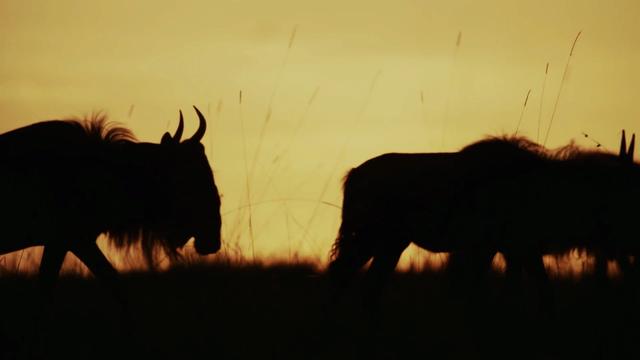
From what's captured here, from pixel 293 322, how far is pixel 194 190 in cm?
149

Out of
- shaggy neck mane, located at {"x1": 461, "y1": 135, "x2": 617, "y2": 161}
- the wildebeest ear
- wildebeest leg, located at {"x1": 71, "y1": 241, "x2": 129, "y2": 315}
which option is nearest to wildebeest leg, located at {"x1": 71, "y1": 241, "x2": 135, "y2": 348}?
wildebeest leg, located at {"x1": 71, "y1": 241, "x2": 129, "y2": 315}

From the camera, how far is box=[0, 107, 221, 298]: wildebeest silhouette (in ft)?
25.6

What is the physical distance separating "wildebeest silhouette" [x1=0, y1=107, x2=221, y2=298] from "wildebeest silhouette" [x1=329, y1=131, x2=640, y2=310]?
4.50 ft

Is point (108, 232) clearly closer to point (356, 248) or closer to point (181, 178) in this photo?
point (181, 178)

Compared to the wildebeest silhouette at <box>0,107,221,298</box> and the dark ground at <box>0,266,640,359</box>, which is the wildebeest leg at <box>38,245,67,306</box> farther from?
the dark ground at <box>0,266,640,359</box>

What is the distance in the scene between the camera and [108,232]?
8398 millimetres

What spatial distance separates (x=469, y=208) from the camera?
355 inches

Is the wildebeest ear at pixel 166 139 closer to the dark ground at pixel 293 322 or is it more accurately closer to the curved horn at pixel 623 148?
the dark ground at pixel 293 322

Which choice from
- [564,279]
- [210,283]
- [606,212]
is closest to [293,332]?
[210,283]

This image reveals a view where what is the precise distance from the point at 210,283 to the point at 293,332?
4.35 feet

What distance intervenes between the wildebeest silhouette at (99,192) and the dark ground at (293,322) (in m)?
0.43

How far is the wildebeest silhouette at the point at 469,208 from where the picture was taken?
→ 28.8ft

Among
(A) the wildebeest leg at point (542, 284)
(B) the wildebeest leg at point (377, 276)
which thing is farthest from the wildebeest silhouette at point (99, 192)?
(A) the wildebeest leg at point (542, 284)

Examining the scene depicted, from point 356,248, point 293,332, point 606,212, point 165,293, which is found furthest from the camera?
point 606,212
